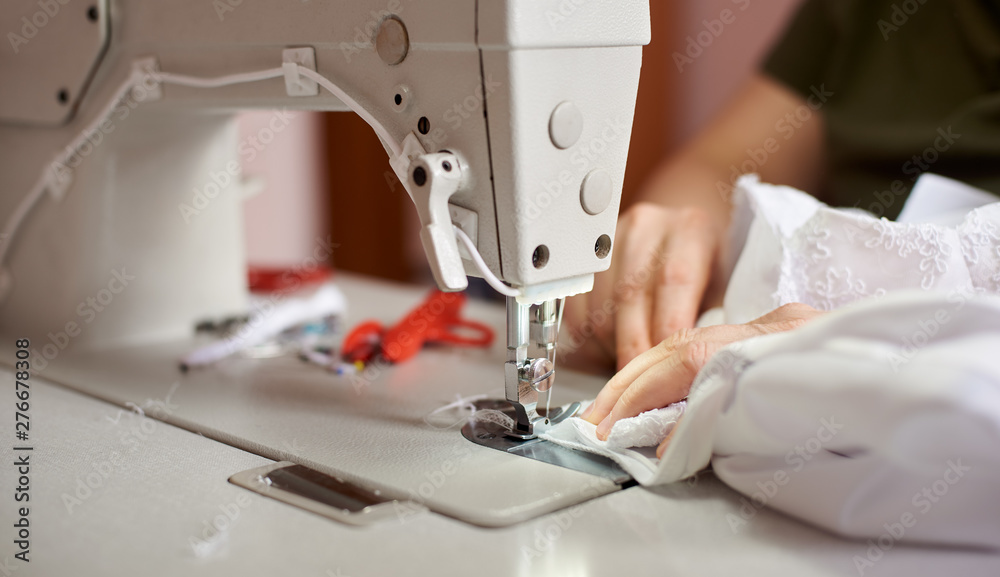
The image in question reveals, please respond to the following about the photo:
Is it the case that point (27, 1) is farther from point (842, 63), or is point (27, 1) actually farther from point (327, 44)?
point (842, 63)

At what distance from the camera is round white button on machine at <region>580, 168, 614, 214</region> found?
76cm

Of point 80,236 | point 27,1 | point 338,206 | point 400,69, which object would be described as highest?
point 27,1

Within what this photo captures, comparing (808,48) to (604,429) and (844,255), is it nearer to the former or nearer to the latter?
(844,255)

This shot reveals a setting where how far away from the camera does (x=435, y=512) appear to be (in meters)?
0.68

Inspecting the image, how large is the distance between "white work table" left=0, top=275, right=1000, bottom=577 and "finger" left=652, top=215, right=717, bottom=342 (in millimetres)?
133

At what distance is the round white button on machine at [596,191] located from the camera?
2.50ft

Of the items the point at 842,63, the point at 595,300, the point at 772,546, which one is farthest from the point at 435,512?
the point at 842,63

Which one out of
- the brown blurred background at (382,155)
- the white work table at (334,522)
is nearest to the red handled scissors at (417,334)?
the white work table at (334,522)

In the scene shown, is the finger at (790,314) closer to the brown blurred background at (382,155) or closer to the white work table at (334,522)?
the white work table at (334,522)

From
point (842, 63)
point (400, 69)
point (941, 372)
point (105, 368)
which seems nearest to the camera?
point (941, 372)

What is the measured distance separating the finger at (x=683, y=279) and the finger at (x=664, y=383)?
215 mm

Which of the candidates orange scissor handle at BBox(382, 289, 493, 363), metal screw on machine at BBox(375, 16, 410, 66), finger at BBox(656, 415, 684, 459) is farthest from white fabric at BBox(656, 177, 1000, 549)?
orange scissor handle at BBox(382, 289, 493, 363)

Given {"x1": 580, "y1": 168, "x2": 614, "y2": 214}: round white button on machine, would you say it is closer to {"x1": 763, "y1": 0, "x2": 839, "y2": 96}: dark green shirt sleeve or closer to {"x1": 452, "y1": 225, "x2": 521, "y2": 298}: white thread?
{"x1": 452, "y1": 225, "x2": 521, "y2": 298}: white thread

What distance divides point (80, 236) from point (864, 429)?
3.30 ft
